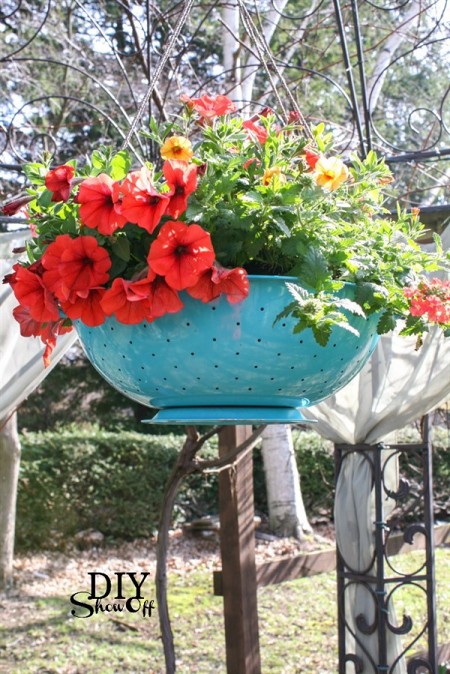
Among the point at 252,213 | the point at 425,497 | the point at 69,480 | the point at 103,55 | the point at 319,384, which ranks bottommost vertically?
the point at 69,480

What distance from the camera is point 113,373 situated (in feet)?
3.76

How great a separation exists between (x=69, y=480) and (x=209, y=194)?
6.24 metres

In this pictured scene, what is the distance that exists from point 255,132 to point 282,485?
239 inches

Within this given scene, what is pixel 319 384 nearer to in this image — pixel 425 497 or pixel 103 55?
pixel 425 497

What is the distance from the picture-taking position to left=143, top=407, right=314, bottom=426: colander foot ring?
1104 millimetres

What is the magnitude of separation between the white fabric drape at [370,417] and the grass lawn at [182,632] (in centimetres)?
180

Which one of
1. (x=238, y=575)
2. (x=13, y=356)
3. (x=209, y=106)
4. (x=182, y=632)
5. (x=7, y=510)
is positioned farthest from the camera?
(x=7, y=510)

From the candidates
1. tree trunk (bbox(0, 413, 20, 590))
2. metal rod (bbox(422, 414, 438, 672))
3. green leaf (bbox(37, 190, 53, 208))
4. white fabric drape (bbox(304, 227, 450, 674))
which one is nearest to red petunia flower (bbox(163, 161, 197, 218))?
green leaf (bbox(37, 190, 53, 208))

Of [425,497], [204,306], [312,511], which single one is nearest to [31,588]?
[312,511]

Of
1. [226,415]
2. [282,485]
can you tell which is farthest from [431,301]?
[282,485]

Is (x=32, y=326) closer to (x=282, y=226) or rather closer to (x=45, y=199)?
(x=45, y=199)

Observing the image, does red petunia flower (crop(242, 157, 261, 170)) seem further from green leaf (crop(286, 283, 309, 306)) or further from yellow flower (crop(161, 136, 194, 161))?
green leaf (crop(286, 283, 309, 306))

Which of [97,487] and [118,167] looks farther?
[97,487]

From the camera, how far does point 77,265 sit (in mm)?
966
